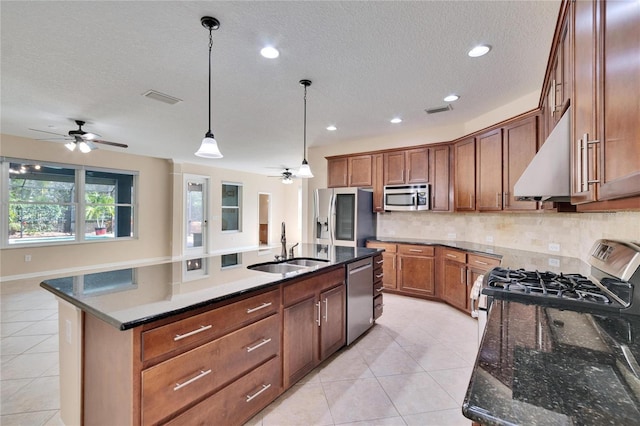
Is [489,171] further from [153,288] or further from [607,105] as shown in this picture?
[153,288]

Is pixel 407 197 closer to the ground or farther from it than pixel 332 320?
farther from it

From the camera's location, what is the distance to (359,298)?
9.69 feet

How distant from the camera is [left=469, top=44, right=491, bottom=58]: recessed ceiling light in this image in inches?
94.7

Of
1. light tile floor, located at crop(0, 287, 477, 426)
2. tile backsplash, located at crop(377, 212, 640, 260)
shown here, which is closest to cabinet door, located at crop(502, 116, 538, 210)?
tile backsplash, located at crop(377, 212, 640, 260)

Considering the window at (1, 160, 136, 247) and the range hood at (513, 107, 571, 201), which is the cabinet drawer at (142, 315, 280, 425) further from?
the window at (1, 160, 136, 247)

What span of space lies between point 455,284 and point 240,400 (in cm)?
316

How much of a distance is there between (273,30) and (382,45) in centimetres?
89

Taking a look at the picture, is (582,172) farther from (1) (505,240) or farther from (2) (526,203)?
(1) (505,240)

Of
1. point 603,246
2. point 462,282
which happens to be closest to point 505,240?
point 462,282

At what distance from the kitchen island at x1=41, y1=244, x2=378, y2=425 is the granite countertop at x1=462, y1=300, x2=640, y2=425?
1226 mm

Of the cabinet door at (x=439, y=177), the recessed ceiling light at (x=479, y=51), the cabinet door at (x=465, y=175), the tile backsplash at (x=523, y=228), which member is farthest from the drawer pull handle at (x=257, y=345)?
the cabinet door at (x=439, y=177)

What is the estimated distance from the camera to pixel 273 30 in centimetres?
218

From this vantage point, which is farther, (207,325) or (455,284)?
(455,284)

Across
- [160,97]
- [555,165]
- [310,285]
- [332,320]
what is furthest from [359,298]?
[160,97]
